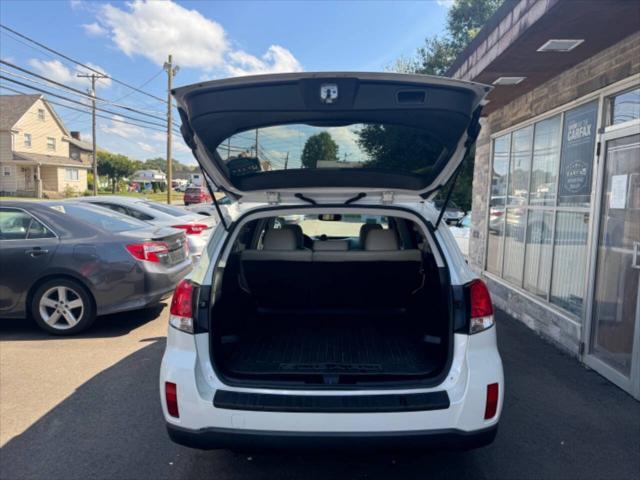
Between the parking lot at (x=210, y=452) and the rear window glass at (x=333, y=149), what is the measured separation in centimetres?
167

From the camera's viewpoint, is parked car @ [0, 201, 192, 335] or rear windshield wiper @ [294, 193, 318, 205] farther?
parked car @ [0, 201, 192, 335]

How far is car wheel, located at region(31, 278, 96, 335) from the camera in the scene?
5.15m

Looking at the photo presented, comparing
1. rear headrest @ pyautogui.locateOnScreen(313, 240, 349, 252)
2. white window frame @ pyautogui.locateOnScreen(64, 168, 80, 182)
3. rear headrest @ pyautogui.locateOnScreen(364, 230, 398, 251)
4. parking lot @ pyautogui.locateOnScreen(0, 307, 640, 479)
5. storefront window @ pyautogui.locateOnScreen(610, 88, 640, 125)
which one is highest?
white window frame @ pyautogui.locateOnScreen(64, 168, 80, 182)

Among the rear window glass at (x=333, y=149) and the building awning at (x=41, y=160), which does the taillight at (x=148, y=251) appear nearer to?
the rear window glass at (x=333, y=149)

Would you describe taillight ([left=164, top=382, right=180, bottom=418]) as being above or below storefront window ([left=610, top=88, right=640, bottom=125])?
below

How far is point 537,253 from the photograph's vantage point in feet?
19.1

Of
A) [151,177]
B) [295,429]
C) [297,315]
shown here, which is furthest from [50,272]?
[151,177]

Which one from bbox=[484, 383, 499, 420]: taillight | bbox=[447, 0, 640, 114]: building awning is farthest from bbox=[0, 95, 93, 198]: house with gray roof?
bbox=[484, 383, 499, 420]: taillight

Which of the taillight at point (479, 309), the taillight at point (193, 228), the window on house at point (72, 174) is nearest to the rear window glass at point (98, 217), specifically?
the taillight at point (193, 228)

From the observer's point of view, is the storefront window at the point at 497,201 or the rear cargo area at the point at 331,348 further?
the storefront window at the point at 497,201

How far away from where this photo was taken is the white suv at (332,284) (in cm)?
221

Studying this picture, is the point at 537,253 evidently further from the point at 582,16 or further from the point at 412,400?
the point at 412,400

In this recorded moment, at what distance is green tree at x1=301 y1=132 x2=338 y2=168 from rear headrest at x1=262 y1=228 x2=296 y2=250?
0.86 meters

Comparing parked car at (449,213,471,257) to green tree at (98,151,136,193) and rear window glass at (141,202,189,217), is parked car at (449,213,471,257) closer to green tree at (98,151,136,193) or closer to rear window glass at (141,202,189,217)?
rear window glass at (141,202,189,217)
